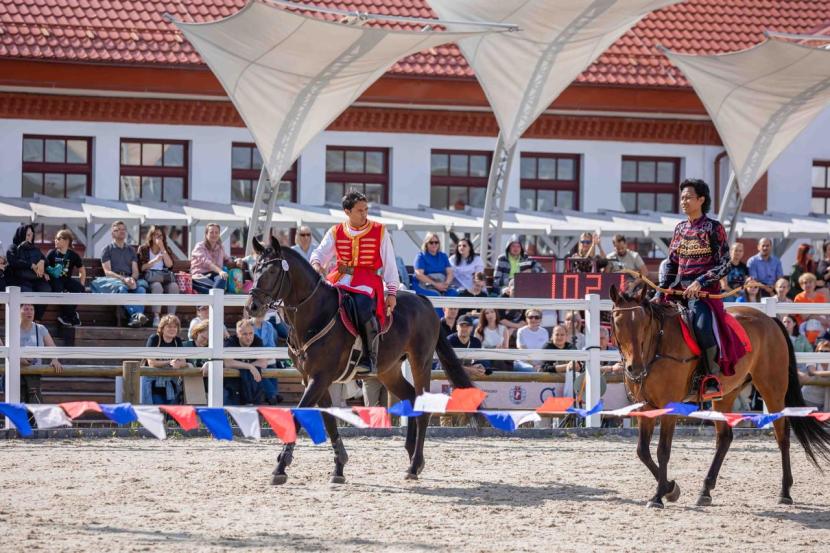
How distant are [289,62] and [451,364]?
9.36 m

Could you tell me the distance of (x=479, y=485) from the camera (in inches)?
478

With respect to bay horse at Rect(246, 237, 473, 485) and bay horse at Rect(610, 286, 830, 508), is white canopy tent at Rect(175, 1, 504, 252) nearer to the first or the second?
bay horse at Rect(246, 237, 473, 485)

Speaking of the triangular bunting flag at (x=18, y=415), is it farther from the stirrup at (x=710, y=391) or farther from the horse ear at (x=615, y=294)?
the stirrup at (x=710, y=391)

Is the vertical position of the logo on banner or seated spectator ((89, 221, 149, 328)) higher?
seated spectator ((89, 221, 149, 328))

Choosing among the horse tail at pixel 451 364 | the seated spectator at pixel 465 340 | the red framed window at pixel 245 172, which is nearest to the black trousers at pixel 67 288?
the seated spectator at pixel 465 340

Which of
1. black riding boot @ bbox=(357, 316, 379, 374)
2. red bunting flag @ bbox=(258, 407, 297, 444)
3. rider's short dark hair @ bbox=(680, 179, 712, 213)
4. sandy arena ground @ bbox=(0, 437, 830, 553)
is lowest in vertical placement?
sandy arena ground @ bbox=(0, 437, 830, 553)

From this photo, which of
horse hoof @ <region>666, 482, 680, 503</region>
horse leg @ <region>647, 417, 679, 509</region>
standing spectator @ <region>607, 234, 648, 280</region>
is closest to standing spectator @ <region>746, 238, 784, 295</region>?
standing spectator @ <region>607, 234, 648, 280</region>

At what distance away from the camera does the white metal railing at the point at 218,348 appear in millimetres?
15633

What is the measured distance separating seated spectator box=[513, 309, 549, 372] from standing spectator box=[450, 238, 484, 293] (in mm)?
2914

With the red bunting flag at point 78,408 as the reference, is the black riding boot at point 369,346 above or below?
above


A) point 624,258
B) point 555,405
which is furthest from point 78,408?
point 624,258

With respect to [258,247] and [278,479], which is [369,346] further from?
[278,479]

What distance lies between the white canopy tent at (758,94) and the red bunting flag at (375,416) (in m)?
14.4

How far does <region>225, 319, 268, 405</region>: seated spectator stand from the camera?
54.1 feet
